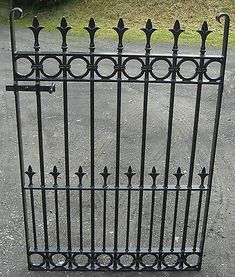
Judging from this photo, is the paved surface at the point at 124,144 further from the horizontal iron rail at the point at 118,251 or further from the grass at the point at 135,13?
the grass at the point at 135,13

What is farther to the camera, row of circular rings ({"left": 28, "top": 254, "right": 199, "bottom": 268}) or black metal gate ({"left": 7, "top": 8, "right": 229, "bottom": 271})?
row of circular rings ({"left": 28, "top": 254, "right": 199, "bottom": 268})

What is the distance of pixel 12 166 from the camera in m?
5.70

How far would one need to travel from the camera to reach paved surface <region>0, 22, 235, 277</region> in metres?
4.41

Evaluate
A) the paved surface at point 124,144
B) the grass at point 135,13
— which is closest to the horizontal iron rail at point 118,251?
the paved surface at point 124,144

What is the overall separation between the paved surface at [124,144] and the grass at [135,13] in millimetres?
3155

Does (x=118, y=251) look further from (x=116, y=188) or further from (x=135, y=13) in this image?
(x=135, y=13)

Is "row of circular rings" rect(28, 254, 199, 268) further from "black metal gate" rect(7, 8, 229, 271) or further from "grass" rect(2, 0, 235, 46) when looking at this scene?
"grass" rect(2, 0, 235, 46)

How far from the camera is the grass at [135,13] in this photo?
11796 millimetres

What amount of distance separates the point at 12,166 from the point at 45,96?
2.31m

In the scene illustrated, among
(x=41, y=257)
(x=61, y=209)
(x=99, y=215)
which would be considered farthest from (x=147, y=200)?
(x=41, y=257)

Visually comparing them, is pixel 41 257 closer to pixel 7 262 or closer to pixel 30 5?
pixel 7 262

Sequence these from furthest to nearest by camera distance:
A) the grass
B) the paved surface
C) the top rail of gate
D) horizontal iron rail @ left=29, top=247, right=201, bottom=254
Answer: the grass
the paved surface
horizontal iron rail @ left=29, top=247, right=201, bottom=254
the top rail of gate

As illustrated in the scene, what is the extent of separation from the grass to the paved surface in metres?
3.15

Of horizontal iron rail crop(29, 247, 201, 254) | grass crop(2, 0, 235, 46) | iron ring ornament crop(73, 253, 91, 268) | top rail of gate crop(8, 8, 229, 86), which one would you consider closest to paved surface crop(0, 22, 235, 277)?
iron ring ornament crop(73, 253, 91, 268)
